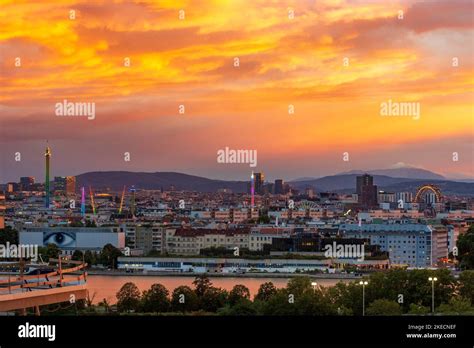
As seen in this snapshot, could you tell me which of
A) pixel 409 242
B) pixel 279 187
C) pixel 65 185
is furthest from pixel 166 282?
pixel 65 185

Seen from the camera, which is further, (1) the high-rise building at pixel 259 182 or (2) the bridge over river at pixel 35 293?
(1) the high-rise building at pixel 259 182

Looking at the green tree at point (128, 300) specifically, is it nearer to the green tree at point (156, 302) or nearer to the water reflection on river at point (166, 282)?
the green tree at point (156, 302)

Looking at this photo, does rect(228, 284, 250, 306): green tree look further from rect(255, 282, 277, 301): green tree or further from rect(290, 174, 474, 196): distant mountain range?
rect(290, 174, 474, 196): distant mountain range

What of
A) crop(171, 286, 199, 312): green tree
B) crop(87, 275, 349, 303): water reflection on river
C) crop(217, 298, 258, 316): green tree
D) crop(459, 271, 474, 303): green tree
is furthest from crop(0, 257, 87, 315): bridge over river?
crop(87, 275, 349, 303): water reflection on river

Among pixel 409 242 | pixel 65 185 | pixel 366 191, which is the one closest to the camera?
pixel 409 242

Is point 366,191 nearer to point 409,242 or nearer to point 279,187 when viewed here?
point 279,187

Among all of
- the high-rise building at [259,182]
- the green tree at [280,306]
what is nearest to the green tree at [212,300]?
the green tree at [280,306]
